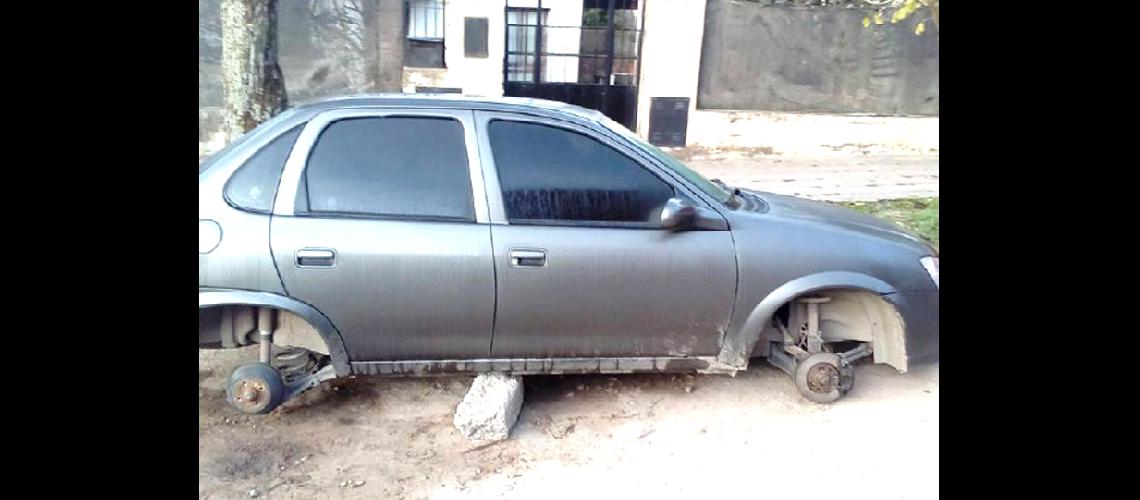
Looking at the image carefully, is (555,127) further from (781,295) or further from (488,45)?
(488,45)

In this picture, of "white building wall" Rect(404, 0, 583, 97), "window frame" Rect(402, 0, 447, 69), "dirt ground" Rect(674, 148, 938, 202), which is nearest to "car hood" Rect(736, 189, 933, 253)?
"dirt ground" Rect(674, 148, 938, 202)

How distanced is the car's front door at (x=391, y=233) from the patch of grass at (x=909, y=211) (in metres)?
4.61

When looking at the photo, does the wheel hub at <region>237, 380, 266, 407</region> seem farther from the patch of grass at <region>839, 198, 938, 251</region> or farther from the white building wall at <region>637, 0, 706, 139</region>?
the white building wall at <region>637, 0, 706, 139</region>

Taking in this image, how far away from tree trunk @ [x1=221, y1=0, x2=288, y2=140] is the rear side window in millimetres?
2349

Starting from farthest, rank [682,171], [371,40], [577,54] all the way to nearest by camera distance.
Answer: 1. [577,54]
2. [371,40]
3. [682,171]

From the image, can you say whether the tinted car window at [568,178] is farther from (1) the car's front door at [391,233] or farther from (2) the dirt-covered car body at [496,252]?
(1) the car's front door at [391,233]

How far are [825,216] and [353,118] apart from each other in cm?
238

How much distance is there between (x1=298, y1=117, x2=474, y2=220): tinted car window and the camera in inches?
131

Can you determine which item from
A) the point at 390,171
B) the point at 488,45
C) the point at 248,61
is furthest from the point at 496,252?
the point at 488,45

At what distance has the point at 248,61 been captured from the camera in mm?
5375

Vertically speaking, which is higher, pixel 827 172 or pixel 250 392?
pixel 827 172

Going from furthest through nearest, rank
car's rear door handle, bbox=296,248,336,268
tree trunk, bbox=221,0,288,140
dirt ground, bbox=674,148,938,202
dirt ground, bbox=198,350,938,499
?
1. dirt ground, bbox=674,148,938,202
2. tree trunk, bbox=221,0,288,140
3. car's rear door handle, bbox=296,248,336,268
4. dirt ground, bbox=198,350,938,499
